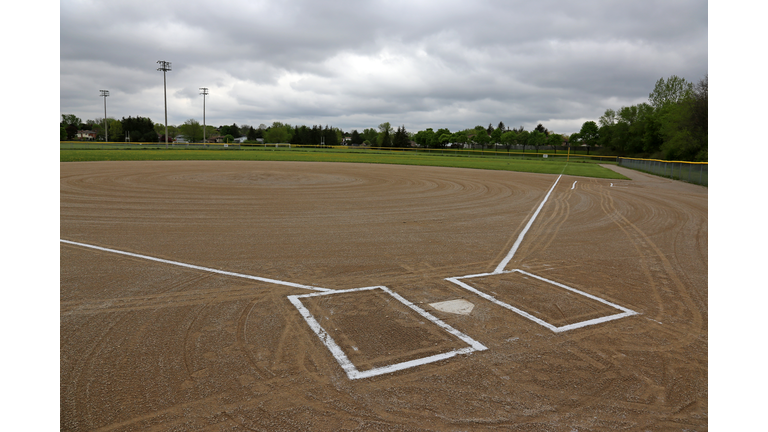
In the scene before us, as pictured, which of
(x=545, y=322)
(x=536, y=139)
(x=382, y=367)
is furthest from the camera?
(x=536, y=139)

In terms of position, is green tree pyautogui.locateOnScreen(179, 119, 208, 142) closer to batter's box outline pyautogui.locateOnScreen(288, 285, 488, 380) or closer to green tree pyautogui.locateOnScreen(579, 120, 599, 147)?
green tree pyautogui.locateOnScreen(579, 120, 599, 147)

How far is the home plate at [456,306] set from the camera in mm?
5883

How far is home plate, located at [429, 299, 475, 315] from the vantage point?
5.88 meters

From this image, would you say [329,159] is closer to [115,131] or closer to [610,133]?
[610,133]

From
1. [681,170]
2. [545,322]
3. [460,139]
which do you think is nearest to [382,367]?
[545,322]

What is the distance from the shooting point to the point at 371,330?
5234 mm

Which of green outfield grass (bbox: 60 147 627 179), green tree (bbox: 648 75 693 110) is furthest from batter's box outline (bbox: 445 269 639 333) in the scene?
green tree (bbox: 648 75 693 110)

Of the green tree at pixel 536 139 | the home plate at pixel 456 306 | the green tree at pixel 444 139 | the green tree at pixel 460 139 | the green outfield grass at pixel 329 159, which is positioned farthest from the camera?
the green tree at pixel 444 139

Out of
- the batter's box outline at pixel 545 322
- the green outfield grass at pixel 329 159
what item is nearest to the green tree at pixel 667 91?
the green outfield grass at pixel 329 159

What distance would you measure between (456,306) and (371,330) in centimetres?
146

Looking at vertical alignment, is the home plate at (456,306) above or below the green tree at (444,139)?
below

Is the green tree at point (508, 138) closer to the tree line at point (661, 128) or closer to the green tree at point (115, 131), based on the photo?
the tree line at point (661, 128)

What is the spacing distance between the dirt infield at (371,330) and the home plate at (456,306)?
110 mm

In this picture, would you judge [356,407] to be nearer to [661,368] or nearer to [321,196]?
[661,368]
